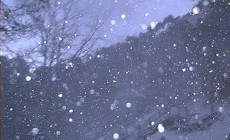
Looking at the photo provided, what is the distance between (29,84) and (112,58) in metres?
1.53

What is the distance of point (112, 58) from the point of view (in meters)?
4.72

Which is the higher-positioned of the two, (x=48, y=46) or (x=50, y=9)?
(x=50, y=9)

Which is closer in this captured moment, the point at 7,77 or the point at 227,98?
the point at 7,77

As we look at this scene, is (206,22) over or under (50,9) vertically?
under

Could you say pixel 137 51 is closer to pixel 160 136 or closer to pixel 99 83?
pixel 99 83

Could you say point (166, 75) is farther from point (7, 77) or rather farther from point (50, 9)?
point (7, 77)

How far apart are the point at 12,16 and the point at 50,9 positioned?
2.23 feet

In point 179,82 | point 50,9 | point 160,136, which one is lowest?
point 160,136

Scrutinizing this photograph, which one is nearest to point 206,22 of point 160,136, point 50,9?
point 160,136

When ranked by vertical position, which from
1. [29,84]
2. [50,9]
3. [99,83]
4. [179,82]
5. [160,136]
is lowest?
[160,136]

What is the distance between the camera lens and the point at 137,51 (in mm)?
4766

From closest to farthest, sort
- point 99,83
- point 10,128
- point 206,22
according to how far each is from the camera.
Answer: point 10,128
point 99,83
point 206,22

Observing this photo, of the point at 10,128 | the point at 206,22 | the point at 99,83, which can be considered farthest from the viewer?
the point at 206,22

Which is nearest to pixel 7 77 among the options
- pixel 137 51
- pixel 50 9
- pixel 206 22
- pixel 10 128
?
pixel 10 128
